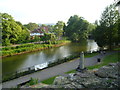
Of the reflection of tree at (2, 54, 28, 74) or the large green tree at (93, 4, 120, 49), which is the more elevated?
the large green tree at (93, 4, 120, 49)

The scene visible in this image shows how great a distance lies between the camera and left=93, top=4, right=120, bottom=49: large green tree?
44.3 ft

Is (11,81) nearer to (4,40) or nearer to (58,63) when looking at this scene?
(58,63)

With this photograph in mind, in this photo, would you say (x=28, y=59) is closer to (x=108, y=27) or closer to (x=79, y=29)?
(x=108, y=27)

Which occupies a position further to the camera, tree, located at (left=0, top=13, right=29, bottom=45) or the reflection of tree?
tree, located at (left=0, top=13, right=29, bottom=45)

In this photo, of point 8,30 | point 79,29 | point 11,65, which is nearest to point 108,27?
point 11,65

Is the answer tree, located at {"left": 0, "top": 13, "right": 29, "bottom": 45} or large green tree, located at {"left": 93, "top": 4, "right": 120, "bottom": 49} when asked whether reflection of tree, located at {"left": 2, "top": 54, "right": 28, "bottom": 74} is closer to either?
tree, located at {"left": 0, "top": 13, "right": 29, "bottom": 45}

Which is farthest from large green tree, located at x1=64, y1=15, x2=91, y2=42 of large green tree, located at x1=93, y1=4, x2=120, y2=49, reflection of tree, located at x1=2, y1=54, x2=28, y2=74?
reflection of tree, located at x1=2, y1=54, x2=28, y2=74

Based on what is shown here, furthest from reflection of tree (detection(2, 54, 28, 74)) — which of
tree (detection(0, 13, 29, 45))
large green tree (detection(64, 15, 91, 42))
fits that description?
large green tree (detection(64, 15, 91, 42))

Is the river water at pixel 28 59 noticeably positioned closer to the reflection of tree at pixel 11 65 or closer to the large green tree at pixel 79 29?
the reflection of tree at pixel 11 65

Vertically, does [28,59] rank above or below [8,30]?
below

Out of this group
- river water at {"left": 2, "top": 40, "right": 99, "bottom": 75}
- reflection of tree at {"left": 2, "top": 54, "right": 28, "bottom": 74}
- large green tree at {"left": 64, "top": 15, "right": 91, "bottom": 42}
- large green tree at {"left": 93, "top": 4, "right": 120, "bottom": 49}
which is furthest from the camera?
large green tree at {"left": 64, "top": 15, "right": 91, "bottom": 42}

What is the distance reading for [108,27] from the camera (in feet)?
45.9

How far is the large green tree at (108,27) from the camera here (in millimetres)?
13492

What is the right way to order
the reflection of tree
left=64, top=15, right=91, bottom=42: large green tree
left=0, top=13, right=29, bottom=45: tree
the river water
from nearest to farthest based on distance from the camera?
the reflection of tree < the river water < left=0, top=13, right=29, bottom=45: tree < left=64, top=15, right=91, bottom=42: large green tree
